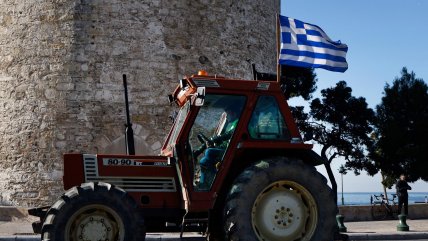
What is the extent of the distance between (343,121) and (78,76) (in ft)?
54.8

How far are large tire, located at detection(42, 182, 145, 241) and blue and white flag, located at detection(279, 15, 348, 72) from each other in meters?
3.43

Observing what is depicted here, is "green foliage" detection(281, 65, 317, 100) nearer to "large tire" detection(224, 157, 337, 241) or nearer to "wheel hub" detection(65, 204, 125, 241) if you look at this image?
"large tire" detection(224, 157, 337, 241)

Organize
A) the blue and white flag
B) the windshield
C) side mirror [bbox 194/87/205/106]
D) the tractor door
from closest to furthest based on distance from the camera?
side mirror [bbox 194/87/205/106] < the tractor door < the windshield < the blue and white flag

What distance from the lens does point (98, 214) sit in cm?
545

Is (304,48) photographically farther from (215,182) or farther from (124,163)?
(124,163)

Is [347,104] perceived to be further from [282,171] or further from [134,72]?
[282,171]

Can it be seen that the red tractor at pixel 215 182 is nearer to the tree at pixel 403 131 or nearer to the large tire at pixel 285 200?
the large tire at pixel 285 200

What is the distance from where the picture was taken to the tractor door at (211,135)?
5.83 meters

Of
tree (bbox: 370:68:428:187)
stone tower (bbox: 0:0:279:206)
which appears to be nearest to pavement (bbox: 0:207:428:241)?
stone tower (bbox: 0:0:279:206)

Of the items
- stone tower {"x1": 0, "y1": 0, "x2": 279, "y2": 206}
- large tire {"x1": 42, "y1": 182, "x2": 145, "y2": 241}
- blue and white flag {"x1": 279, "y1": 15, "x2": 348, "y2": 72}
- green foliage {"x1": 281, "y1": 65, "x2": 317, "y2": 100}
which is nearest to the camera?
large tire {"x1": 42, "y1": 182, "x2": 145, "y2": 241}

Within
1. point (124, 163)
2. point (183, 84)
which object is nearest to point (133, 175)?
point (124, 163)

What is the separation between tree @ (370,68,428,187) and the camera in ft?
88.2

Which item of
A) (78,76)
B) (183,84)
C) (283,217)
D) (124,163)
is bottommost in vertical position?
(283,217)

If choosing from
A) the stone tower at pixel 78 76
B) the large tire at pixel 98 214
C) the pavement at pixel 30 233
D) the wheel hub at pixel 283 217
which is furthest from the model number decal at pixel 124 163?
the stone tower at pixel 78 76
